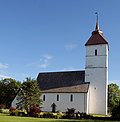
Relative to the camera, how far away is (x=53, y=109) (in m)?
53.7

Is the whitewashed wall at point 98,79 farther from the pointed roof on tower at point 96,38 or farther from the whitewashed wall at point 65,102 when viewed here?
the whitewashed wall at point 65,102

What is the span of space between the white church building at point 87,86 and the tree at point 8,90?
Result: 49.4 feet

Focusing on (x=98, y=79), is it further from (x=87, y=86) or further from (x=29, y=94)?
(x=29, y=94)

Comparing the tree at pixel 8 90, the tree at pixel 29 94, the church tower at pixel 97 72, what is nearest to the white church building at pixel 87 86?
the church tower at pixel 97 72

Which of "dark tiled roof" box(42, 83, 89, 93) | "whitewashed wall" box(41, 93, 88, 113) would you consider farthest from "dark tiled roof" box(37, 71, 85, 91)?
"whitewashed wall" box(41, 93, 88, 113)

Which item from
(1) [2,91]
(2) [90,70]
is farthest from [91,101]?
(1) [2,91]

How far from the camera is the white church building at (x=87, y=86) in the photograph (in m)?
50.4

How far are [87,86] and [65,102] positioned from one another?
226 inches

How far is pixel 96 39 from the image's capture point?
176 ft

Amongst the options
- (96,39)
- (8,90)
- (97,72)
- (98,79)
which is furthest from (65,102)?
(8,90)

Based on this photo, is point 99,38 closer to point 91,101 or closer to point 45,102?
point 91,101

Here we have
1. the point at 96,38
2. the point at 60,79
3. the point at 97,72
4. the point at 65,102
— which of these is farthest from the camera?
the point at 60,79

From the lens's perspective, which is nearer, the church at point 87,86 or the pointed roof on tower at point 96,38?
the church at point 87,86

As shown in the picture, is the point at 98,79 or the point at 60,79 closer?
the point at 98,79
